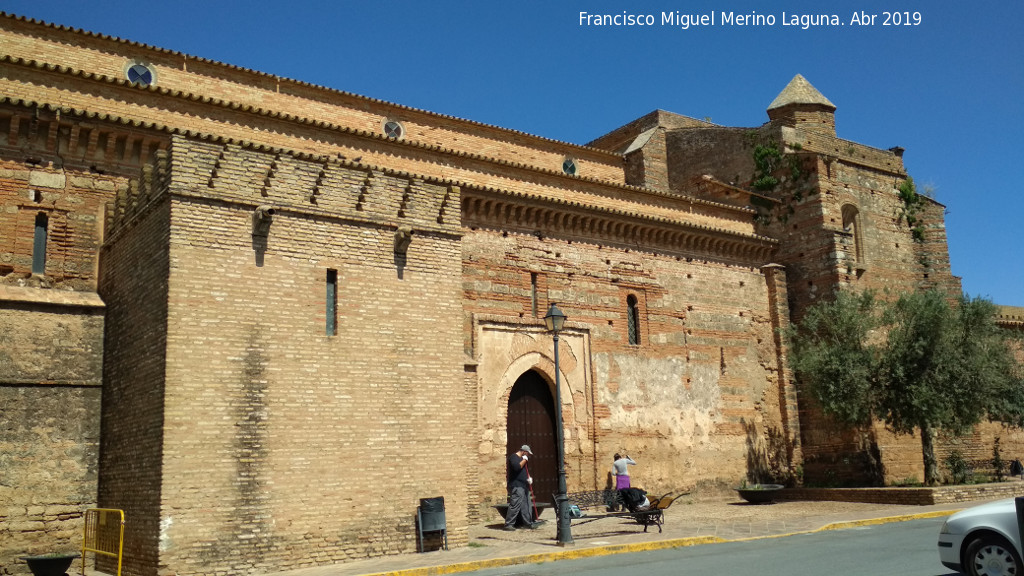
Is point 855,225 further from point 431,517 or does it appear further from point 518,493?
→ point 431,517

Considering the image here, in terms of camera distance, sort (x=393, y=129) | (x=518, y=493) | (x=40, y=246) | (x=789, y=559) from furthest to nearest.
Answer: (x=393, y=129) → (x=518, y=493) → (x=40, y=246) → (x=789, y=559)

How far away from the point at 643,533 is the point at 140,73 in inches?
503

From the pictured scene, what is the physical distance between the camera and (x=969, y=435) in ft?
73.1

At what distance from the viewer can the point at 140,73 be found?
16812 mm

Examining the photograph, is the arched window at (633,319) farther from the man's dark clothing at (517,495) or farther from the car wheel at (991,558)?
the car wheel at (991,558)

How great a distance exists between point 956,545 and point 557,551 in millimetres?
4831

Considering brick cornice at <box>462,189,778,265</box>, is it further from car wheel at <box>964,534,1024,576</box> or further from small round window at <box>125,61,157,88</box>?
car wheel at <box>964,534,1024,576</box>

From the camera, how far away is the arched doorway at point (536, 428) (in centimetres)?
1620

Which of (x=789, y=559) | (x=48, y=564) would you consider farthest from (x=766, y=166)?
(x=48, y=564)

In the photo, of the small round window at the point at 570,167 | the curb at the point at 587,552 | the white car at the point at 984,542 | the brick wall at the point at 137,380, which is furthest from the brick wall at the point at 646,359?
the white car at the point at 984,542

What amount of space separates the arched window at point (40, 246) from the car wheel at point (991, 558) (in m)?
11.7

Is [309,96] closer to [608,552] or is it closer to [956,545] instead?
[608,552]

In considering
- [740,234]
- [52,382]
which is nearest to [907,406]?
[740,234]

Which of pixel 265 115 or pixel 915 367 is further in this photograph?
pixel 915 367
